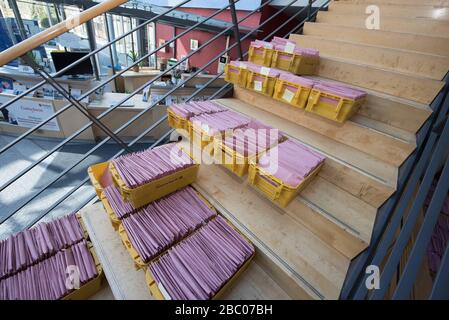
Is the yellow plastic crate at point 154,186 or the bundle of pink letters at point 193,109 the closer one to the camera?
the yellow plastic crate at point 154,186

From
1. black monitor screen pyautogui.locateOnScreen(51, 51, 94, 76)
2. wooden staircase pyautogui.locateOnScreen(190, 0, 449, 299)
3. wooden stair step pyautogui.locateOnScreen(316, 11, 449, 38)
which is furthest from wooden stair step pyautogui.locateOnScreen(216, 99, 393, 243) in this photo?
black monitor screen pyautogui.locateOnScreen(51, 51, 94, 76)

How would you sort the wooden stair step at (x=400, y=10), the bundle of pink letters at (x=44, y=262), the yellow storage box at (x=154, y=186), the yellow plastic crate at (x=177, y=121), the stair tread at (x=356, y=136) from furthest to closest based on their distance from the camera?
the wooden stair step at (x=400, y=10) < the yellow plastic crate at (x=177, y=121) < the stair tread at (x=356, y=136) < the yellow storage box at (x=154, y=186) < the bundle of pink letters at (x=44, y=262)

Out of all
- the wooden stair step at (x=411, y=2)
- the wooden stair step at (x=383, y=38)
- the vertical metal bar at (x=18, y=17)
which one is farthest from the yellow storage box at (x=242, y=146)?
the vertical metal bar at (x=18, y=17)

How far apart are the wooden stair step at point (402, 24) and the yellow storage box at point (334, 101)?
104cm

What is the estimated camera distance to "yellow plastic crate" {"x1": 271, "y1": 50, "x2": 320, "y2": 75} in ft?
5.44

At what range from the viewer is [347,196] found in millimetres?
1244

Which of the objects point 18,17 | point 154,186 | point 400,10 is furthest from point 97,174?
point 18,17

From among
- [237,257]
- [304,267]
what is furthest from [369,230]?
[237,257]

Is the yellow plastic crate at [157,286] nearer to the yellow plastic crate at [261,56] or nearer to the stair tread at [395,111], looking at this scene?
the stair tread at [395,111]

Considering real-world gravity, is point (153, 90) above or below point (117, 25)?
below

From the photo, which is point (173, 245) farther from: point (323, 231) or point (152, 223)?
point (323, 231)

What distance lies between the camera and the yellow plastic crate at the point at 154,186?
1138 millimetres

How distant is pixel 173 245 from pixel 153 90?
4426mm

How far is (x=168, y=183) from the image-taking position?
1277 millimetres
